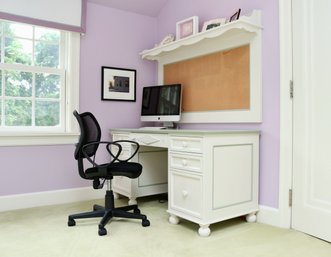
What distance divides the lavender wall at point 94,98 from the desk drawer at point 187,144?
123 centimetres

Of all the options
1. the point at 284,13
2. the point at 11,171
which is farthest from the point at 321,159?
the point at 11,171

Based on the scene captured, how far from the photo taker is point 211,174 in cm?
220

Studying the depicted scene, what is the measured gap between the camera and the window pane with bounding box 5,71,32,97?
2953 mm

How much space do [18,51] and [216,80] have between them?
2.01 metres

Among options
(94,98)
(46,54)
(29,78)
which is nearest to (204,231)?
(94,98)

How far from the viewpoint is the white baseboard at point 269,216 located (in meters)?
2.38

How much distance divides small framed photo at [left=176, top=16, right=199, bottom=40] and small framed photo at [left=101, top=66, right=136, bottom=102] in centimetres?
76

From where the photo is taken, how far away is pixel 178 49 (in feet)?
10.8

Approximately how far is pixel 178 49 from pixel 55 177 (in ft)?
6.24

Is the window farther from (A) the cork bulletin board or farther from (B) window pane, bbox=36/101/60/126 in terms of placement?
(A) the cork bulletin board

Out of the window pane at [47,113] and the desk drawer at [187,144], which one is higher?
the window pane at [47,113]

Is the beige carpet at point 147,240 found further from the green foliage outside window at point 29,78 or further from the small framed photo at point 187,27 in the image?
the small framed photo at point 187,27

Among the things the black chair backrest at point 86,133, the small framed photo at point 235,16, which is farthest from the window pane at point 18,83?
the small framed photo at point 235,16

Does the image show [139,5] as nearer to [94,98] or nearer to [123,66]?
[123,66]
